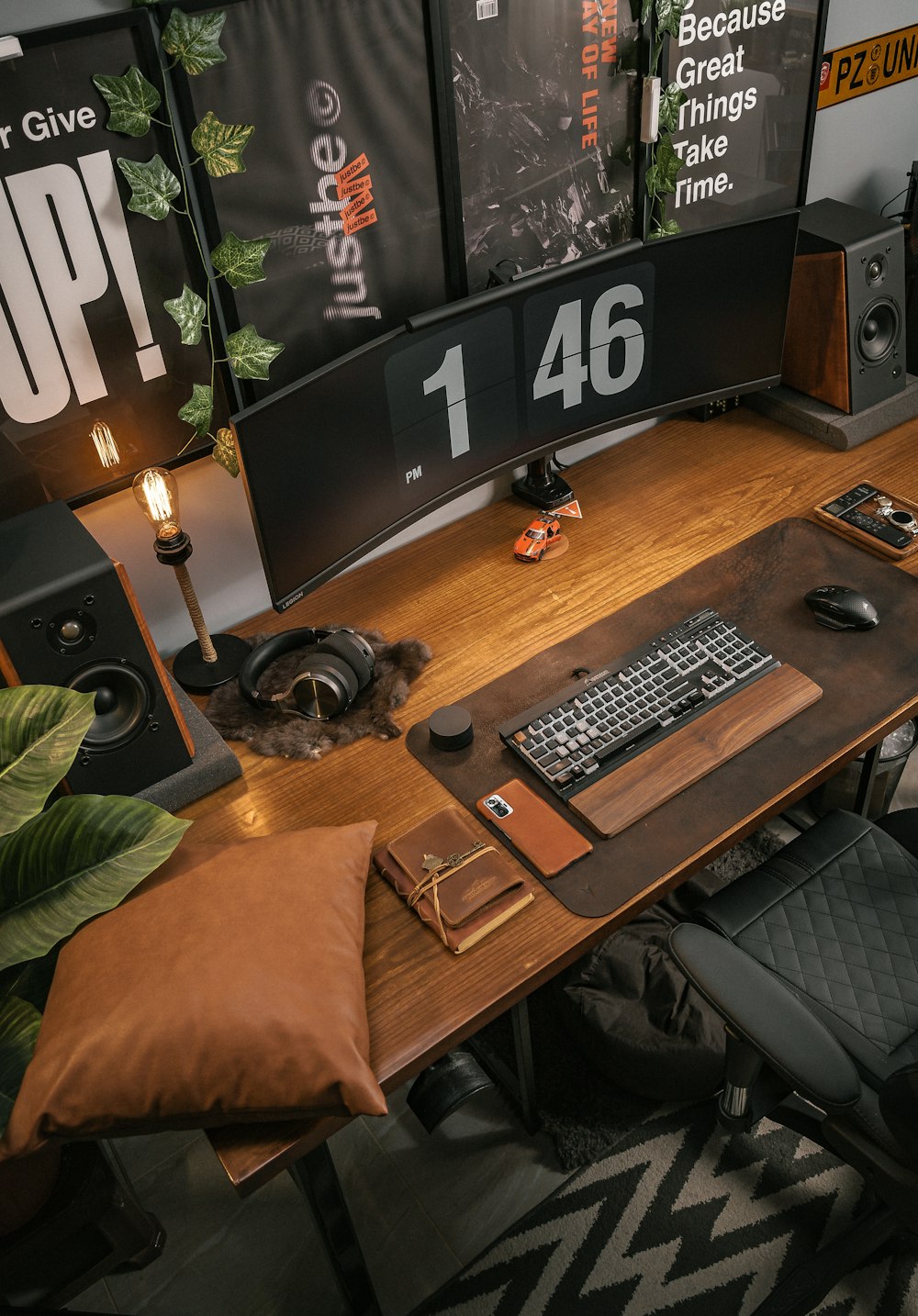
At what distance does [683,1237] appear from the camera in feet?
5.49

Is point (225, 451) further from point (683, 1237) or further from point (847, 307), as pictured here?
point (683, 1237)

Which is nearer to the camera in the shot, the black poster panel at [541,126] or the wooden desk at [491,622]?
the wooden desk at [491,622]

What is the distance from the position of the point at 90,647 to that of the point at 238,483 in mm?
540

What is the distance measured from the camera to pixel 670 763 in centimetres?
149

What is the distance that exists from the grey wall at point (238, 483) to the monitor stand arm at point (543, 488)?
0.12 feet

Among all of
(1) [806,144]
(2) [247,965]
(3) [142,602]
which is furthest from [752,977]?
(1) [806,144]

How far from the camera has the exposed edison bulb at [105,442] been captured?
4.92 feet

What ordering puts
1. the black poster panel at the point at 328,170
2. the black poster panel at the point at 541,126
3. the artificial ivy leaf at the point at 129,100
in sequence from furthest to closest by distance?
the black poster panel at the point at 541,126
the black poster panel at the point at 328,170
the artificial ivy leaf at the point at 129,100

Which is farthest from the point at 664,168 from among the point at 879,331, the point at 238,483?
the point at 238,483

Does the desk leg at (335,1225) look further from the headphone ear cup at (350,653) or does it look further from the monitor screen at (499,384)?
the monitor screen at (499,384)

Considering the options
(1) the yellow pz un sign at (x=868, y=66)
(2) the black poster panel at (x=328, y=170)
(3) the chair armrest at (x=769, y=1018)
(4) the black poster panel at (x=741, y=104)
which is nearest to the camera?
(3) the chair armrest at (x=769, y=1018)

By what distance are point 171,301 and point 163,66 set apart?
0.29m

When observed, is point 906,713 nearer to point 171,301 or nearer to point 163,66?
point 171,301

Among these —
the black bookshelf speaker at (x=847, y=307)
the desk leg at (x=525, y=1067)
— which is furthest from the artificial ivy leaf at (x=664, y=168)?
the desk leg at (x=525, y=1067)
